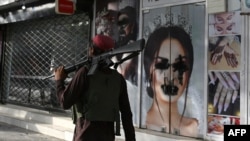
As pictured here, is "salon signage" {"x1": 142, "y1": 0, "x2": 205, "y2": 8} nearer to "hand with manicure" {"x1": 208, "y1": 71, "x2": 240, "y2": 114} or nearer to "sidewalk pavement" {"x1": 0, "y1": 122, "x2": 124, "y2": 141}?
"hand with manicure" {"x1": 208, "y1": 71, "x2": 240, "y2": 114}

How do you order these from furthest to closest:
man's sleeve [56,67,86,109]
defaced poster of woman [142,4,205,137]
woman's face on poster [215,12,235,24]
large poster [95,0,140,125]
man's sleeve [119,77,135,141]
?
large poster [95,0,140,125]
defaced poster of woman [142,4,205,137]
woman's face on poster [215,12,235,24]
man's sleeve [119,77,135,141]
man's sleeve [56,67,86,109]

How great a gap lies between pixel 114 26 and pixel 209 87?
118 inches

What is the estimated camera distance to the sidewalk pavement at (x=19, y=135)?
8.37 m

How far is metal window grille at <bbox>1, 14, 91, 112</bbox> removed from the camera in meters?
10.2

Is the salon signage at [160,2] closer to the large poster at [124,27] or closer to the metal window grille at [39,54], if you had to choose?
the large poster at [124,27]

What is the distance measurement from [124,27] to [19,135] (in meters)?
3.37

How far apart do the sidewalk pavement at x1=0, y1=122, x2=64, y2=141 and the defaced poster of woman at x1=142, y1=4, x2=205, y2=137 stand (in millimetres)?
2402

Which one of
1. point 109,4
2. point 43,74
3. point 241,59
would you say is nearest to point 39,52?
point 43,74

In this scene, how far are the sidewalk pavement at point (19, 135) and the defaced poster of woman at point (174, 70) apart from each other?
2402 millimetres

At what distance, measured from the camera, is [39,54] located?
38.0 feet

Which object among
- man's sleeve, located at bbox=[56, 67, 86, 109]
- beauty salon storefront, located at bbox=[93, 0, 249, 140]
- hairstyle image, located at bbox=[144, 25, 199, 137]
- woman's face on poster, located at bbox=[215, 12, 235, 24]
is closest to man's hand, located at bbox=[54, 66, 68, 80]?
man's sleeve, located at bbox=[56, 67, 86, 109]

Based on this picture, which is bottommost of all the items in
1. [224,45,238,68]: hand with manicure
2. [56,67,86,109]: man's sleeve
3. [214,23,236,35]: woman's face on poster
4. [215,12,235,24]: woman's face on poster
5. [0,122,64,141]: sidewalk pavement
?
[0,122,64,141]: sidewalk pavement

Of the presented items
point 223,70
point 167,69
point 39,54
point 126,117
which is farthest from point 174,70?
point 39,54

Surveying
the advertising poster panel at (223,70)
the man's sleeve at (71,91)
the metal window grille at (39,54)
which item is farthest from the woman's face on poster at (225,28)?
the metal window grille at (39,54)
